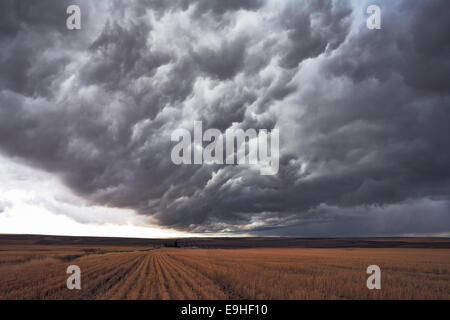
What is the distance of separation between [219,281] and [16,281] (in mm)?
14038
